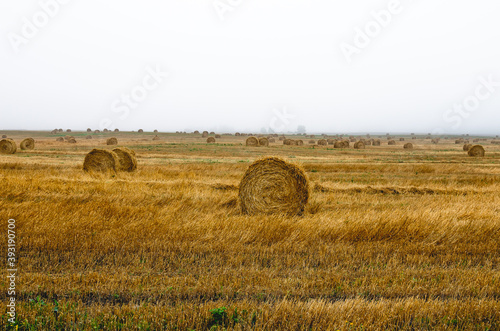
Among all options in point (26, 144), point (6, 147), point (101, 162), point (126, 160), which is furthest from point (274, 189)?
point (26, 144)

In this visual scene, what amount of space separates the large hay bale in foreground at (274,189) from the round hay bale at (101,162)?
11.7 m

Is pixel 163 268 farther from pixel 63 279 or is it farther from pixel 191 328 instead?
pixel 191 328

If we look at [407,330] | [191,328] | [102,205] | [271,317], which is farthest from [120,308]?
[102,205]

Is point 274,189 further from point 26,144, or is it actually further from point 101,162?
point 26,144

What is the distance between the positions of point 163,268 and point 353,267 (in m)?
3.11

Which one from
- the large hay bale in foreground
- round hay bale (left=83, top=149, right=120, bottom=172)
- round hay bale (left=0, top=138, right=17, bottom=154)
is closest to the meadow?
the large hay bale in foreground

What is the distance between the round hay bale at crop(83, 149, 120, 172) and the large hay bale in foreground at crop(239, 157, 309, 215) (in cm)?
1171

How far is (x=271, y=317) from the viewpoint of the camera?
13.5ft

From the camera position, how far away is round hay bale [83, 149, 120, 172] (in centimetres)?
1998

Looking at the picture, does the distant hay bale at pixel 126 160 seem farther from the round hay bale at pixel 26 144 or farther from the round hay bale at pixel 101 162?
Result: the round hay bale at pixel 26 144

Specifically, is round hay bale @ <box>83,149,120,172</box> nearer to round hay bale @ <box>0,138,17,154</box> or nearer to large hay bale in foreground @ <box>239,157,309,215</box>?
large hay bale in foreground @ <box>239,157,309,215</box>

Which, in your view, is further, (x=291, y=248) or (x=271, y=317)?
(x=291, y=248)

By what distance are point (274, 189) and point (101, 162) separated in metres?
12.9

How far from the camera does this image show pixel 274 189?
11.1m
